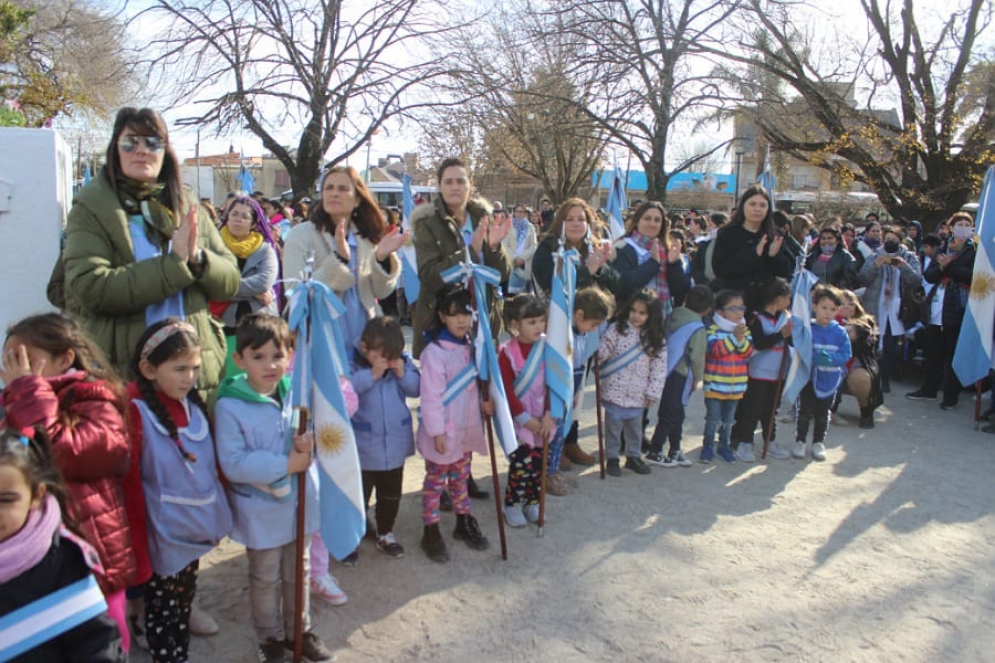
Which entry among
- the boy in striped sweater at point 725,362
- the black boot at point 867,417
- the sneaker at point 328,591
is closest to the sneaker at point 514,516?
the sneaker at point 328,591

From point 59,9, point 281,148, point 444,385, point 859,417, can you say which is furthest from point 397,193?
point 444,385

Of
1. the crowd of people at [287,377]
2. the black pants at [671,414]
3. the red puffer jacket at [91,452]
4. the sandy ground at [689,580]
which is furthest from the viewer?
the black pants at [671,414]

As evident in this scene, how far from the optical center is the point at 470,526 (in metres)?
3.83

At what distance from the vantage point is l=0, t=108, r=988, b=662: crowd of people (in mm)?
2182

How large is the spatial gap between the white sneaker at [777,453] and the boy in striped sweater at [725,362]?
368 millimetres

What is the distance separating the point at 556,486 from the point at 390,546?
4.22 ft

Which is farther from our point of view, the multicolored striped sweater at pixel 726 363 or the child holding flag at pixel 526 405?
the multicolored striped sweater at pixel 726 363

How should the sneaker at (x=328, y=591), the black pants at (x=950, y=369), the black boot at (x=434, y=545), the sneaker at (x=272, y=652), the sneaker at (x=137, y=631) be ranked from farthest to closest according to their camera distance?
the black pants at (x=950, y=369), the black boot at (x=434, y=545), the sneaker at (x=328, y=591), the sneaker at (x=137, y=631), the sneaker at (x=272, y=652)

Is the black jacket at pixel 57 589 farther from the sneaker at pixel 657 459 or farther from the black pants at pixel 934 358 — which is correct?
the black pants at pixel 934 358

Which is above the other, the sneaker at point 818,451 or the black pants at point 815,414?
the black pants at point 815,414

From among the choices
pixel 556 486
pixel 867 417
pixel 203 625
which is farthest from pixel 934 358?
pixel 203 625

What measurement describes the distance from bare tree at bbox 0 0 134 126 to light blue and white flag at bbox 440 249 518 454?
11.4 metres

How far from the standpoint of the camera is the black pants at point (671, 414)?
16.7ft

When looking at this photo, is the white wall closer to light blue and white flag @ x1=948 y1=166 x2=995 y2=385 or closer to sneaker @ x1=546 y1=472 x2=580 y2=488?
sneaker @ x1=546 y1=472 x2=580 y2=488
